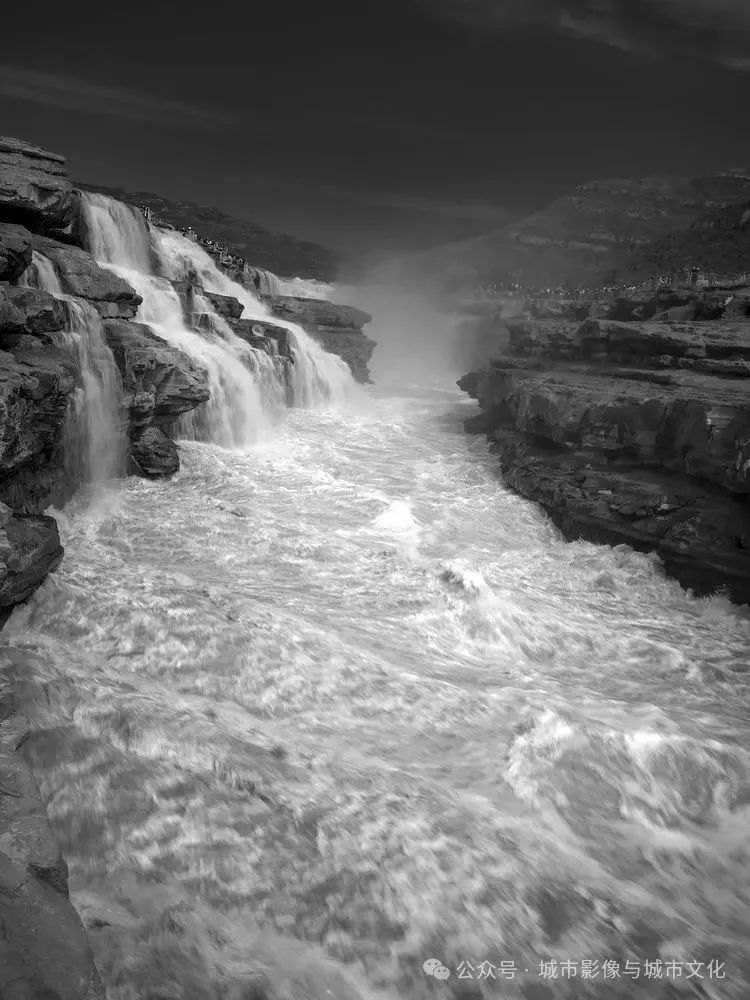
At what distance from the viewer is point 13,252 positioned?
10.2m

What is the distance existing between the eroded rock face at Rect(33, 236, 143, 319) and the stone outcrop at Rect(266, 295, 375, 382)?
11.3 m

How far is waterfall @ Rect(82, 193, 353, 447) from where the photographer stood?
1620cm

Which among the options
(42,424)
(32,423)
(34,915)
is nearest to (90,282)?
(42,424)

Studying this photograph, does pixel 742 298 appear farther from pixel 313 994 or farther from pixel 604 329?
pixel 313 994

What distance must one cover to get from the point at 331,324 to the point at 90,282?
14174 mm

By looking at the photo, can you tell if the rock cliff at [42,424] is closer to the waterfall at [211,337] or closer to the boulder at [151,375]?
the boulder at [151,375]

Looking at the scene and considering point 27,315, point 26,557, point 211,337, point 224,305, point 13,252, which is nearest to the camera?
point 26,557

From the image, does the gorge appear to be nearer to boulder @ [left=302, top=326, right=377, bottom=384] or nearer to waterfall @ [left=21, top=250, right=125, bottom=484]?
waterfall @ [left=21, top=250, right=125, bottom=484]

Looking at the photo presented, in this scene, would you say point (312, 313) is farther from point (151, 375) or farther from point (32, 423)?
point (32, 423)

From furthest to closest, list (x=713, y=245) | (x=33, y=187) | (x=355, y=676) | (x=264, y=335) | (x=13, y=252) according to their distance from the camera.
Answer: (x=713, y=245) → (x=264, y=335) → (x=33, y=187) → (x=13, y=252) → (x=355, y=676)

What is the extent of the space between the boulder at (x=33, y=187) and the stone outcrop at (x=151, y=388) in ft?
9.59

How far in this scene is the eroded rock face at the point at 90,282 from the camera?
13.3 meters

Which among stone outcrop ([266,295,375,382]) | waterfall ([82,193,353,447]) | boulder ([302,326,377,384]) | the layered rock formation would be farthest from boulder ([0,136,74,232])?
boulder ([302,326,377,384])

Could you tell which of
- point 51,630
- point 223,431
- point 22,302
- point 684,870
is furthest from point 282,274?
point 684,870
